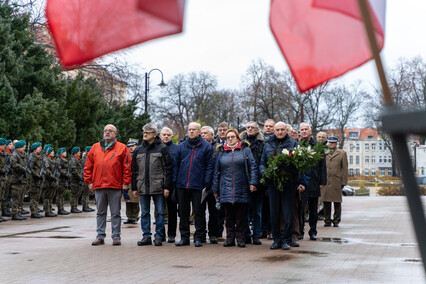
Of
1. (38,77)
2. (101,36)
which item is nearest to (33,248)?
(101,36)

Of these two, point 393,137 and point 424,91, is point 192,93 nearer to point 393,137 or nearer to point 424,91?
point 424,91

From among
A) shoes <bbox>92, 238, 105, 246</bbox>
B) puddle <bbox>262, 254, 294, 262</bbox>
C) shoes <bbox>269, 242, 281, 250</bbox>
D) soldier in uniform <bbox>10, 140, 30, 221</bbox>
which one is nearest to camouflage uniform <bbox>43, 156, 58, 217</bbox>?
soldier in uniform <bbox>10, 140, 30, 221</bbox>

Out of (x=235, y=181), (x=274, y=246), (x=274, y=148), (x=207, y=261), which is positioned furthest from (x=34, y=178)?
(x=207, y=261)

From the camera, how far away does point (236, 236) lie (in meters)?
10.1

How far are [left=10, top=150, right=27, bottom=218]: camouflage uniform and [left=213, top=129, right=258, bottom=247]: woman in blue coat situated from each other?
299 inches

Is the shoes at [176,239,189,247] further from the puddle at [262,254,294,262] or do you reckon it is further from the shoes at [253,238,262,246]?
the puddle at [262,254,294,262]

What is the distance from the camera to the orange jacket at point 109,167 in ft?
33.8

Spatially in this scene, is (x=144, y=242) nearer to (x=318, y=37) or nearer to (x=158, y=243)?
(x=158, y=243)

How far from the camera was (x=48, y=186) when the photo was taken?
17.6 m

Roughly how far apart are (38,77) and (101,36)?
22.5 metres

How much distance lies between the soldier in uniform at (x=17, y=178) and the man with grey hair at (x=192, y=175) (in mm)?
7004

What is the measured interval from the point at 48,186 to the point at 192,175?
28.0 ft

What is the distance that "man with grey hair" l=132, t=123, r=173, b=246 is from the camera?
1035cm

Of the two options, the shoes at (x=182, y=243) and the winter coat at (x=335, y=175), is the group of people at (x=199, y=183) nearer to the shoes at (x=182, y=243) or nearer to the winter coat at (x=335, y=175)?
the shoes at (x=182, y=243)
